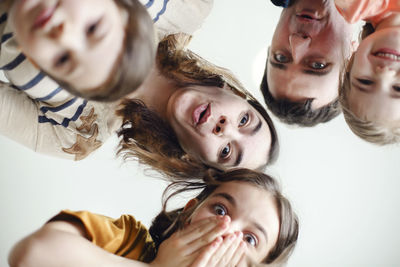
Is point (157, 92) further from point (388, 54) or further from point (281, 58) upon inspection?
point (388, 54)

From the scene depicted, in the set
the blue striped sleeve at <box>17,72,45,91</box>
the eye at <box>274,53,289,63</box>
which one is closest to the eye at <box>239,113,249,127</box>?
the eye at <box>274,53,289,63</box>

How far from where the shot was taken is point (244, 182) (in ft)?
2.48

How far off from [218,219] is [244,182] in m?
0.12

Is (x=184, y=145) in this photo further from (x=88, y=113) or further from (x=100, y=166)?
(x=100, y=166)

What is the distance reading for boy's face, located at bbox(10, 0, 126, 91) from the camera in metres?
0.55

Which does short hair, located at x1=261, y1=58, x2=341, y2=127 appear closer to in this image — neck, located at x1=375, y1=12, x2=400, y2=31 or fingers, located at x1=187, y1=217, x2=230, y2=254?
neck, located at x1=375, y1=12, x2=400, y2=31

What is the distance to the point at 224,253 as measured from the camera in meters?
0.64

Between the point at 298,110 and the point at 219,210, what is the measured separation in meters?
0.27

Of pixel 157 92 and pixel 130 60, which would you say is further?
pixel 157 92

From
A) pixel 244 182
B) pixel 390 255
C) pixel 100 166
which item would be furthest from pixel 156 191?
pixel 390 255

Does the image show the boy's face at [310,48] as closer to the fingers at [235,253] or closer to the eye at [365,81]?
the eye at [365,81]

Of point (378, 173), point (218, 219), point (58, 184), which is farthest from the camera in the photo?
point (378, 173)

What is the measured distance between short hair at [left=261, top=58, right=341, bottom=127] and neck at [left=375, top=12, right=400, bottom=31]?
0.57 ft

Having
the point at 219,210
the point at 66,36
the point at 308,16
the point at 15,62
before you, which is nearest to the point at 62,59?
the point at 66,36
